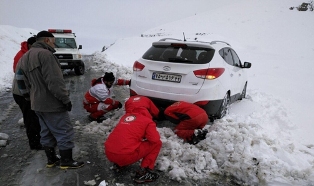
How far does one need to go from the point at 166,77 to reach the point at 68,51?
8.97 metres

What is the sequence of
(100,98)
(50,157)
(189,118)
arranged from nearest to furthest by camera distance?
(50,157) → (189,118) → (100,98)

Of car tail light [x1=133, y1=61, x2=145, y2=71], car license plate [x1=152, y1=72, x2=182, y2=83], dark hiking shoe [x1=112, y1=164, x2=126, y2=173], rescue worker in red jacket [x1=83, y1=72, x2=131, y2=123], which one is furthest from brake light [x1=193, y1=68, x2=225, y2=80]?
dark hiking shoe [x1=112, y1=164, x2=126, y2=173]

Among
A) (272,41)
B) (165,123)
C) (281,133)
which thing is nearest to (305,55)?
(272,41)

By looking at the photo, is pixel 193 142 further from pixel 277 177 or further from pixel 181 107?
pixel 277 177

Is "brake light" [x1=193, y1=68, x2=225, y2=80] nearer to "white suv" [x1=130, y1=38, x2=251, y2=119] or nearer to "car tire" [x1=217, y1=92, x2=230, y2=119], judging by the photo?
"white suv" [x1=130, y1=38, x2=251, y2=119]

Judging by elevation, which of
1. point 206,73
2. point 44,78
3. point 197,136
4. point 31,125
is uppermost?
point 44,78

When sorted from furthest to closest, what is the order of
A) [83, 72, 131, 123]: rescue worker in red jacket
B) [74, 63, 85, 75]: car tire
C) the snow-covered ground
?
[74, 63, 85, 75]: car tire
[83, 72, 131, 123]: rescue worker in red jacket
the snow-covered ground

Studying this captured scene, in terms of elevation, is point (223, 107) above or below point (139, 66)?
below

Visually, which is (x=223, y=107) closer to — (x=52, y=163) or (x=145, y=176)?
(x=145, y=176)

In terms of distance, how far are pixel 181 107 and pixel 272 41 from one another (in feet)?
77.3

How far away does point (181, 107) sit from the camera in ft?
12.9

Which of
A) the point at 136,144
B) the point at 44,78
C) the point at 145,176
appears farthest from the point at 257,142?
the point at 44,78

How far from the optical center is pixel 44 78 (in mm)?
3072

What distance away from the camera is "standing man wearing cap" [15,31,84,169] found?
3.05 m
